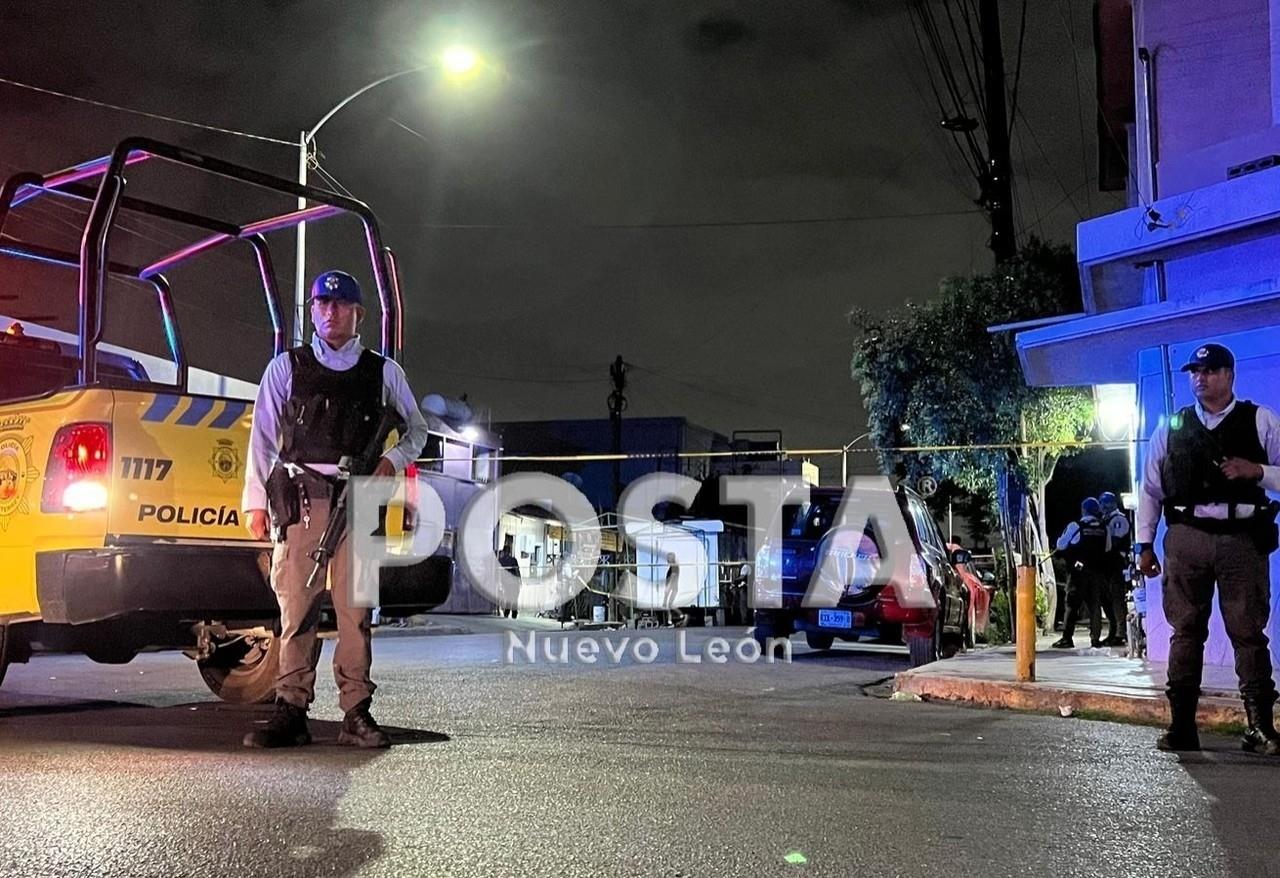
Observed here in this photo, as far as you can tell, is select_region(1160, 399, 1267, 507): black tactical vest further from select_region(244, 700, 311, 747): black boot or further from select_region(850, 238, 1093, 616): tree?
select_region(850, 238, 1093, 616): tree

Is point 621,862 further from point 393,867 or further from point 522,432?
point 522,432

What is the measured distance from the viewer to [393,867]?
10.3ft

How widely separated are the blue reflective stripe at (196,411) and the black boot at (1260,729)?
16.6ft

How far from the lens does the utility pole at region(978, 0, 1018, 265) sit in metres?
17.1

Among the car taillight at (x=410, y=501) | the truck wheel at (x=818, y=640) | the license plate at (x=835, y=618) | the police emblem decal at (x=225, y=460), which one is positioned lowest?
the truck wheel at (x=818, y=640)

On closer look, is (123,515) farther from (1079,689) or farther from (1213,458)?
(1079,689)

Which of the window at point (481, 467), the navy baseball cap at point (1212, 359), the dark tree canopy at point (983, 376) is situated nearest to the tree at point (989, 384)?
the dark tree canopy at point (983, 376)

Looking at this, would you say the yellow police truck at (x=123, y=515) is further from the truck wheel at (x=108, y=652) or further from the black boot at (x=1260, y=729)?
the black boot at (x=1260, y=729)

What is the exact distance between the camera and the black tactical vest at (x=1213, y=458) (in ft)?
18.1

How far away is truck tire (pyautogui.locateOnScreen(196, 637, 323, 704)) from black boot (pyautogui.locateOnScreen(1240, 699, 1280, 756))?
474cm

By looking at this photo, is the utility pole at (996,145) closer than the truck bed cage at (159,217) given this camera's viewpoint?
No

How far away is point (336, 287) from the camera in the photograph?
502 centimetres

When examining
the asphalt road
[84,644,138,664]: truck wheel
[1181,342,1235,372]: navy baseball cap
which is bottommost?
the asphalt road

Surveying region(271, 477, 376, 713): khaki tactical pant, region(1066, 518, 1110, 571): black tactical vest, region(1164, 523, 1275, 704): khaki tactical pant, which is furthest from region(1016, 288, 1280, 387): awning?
region(271, 477, 376, 713): khaki tactical pant
